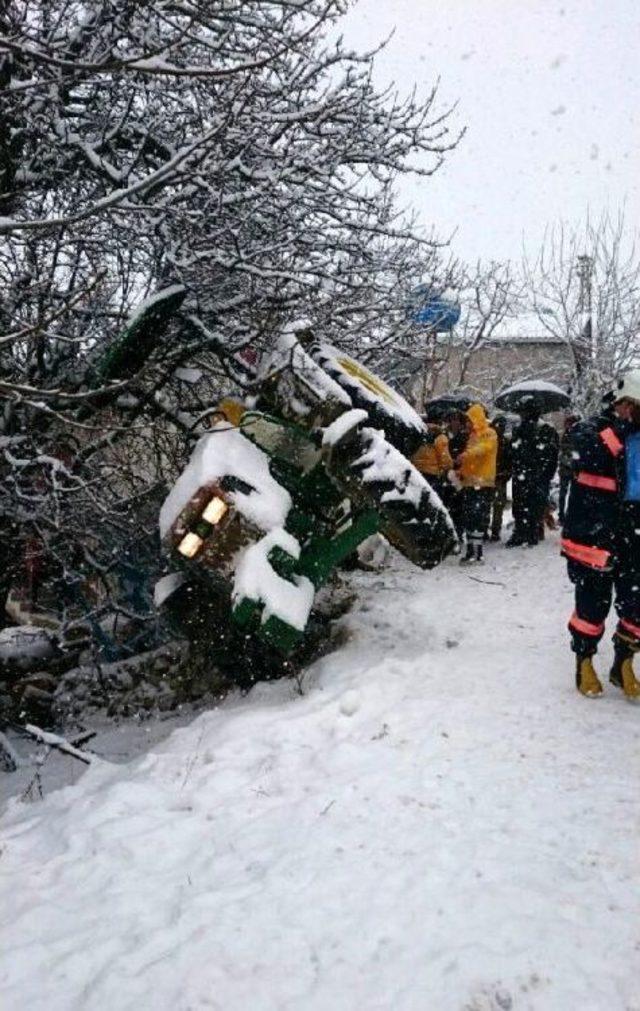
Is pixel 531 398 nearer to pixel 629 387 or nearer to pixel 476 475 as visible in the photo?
pixel 476 475

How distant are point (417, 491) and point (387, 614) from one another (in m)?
2.00

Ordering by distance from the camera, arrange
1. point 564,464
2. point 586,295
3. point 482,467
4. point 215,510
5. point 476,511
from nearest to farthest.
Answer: point 215,510
point 482,467
point 476,511
point 564,464
point 586,295

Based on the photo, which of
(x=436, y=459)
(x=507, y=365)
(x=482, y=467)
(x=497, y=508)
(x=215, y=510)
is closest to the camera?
(x=215, y=510)

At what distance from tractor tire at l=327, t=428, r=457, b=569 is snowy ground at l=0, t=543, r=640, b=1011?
2.89 ft

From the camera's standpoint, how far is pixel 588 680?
414cm

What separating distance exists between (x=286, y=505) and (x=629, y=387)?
6.78ft

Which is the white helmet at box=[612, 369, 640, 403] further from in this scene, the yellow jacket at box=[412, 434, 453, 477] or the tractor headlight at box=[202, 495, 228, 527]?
the yellow jacket at box=[412, 434, 453, 477]

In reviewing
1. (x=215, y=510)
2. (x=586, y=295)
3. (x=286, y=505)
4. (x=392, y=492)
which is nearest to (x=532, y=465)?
(x=392, y=492)

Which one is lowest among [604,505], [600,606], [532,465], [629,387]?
[600,606]

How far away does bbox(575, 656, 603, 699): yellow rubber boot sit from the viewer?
4.11 metres

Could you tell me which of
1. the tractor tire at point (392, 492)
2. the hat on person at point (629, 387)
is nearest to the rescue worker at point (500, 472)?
the tractor tire at point (392, 492)

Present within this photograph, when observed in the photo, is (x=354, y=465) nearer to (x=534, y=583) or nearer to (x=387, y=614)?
(x=387, y=614)

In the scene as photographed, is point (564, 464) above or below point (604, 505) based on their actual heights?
above

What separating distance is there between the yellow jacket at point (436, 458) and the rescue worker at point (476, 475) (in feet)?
1.04
